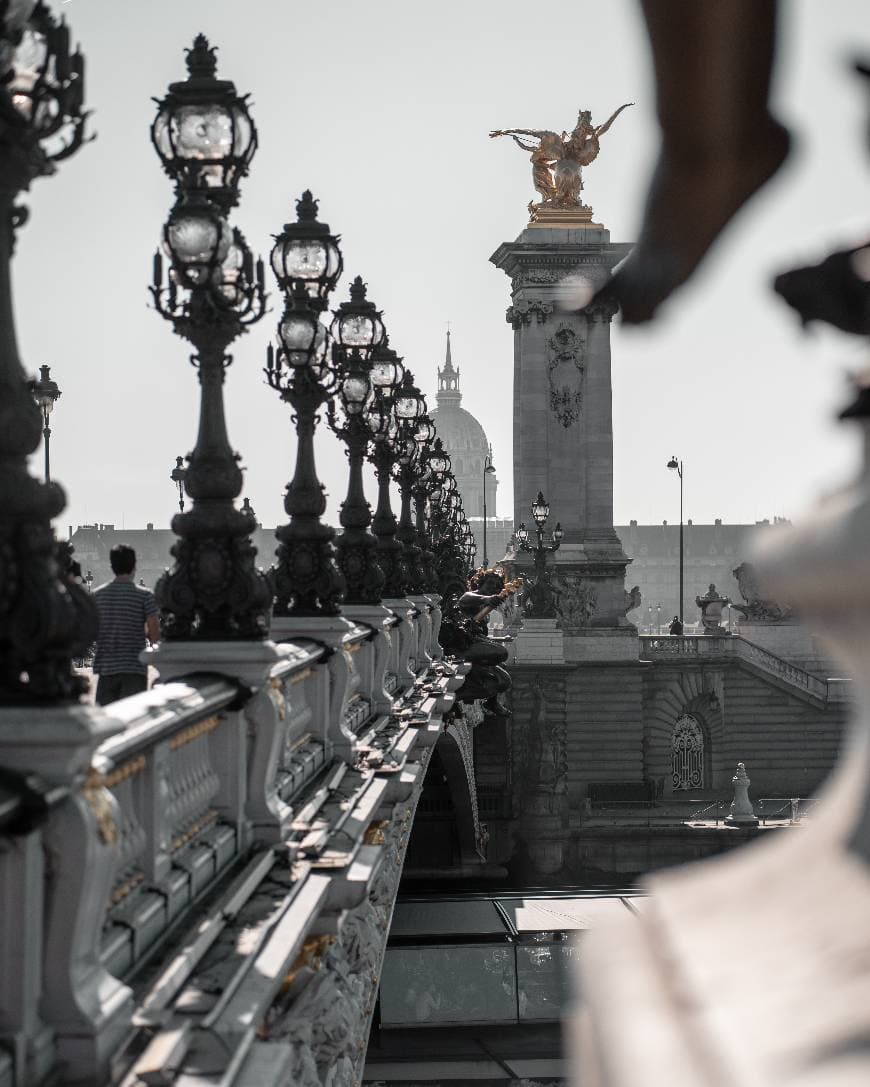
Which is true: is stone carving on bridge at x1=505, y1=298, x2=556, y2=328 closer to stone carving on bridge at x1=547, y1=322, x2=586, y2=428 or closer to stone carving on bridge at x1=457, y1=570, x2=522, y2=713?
Answer: stone carving on bridge at x1=547, y1=322, x2=586, y2=428

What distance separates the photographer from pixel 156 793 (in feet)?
23.8

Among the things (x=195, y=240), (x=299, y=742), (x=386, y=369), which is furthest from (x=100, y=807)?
(x=386, y=369)

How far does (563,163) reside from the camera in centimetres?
7738

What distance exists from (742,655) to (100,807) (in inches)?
2668

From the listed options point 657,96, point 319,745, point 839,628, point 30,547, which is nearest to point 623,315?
point 657,96

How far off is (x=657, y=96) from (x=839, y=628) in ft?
1.65

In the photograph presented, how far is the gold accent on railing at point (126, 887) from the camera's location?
6.65 m

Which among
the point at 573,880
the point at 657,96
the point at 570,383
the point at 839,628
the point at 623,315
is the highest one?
the point at 570,383

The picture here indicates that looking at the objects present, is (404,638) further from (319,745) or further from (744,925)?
(744,925)

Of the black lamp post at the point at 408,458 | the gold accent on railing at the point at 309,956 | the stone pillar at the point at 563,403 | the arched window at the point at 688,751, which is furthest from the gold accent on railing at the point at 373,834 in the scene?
the stone pillar at the point at 563,403

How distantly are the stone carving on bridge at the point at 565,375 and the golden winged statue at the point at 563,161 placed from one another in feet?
18.4

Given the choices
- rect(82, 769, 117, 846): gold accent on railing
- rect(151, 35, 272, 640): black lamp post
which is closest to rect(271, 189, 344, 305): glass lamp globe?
rect(151, 35, 272, 640): black lamp post

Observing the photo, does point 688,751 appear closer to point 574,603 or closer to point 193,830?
point 574,603

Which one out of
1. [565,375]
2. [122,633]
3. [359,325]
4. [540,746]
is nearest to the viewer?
[122,633]
